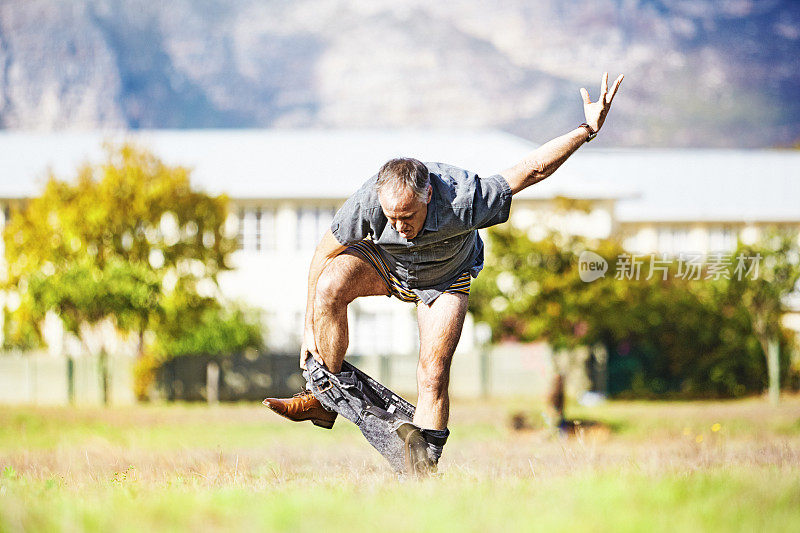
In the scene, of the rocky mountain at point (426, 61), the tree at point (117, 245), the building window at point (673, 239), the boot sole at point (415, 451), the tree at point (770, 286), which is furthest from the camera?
the rocky mountain at point (426, 61)

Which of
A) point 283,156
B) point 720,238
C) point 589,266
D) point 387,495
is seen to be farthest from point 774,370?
point 387,495

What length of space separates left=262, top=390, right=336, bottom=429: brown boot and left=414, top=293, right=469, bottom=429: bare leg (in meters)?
0.64

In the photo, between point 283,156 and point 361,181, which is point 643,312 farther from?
point 283,156

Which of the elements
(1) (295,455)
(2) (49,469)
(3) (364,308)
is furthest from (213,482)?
(3) (364,308)

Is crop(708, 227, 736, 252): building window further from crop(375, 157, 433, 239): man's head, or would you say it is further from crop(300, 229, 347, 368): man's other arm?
crop(375, 157, 433, 239): man's head

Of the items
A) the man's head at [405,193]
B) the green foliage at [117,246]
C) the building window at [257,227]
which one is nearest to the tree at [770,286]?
the green foliage at [117,246]

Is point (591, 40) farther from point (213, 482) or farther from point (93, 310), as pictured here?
point (213, 482)

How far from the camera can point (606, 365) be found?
29797 mm

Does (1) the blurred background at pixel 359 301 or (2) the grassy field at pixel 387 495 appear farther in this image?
(1) the blurred background at pixel 359 301

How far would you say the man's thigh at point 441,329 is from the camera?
5.44 m

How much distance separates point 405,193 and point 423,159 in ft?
96.7

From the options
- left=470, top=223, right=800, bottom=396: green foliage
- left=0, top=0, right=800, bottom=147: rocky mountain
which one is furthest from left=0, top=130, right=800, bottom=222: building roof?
left=0, top=0, right=800, bottom=147: rocky mountain

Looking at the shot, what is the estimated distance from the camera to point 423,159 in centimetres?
3425

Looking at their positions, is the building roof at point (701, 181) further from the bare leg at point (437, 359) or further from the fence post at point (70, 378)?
the bare leg at point (437, 359)
